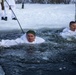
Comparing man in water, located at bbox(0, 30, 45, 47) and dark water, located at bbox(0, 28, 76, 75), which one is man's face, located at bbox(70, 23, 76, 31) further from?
man in water, located at bbox(0, 30, 45, 47)

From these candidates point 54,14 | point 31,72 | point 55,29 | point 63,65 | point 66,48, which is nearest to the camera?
point 31,72

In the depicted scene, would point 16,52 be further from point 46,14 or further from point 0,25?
point 46,14

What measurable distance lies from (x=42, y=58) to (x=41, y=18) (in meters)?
6.22

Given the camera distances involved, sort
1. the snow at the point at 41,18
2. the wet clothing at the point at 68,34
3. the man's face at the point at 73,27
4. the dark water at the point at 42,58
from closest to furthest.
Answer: the dark water at the point at 42,58 → the wet clothing at the point at 68,34 → the man's face at the point at 73,27 → the snow at the point at 41,18

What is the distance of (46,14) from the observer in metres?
15.6

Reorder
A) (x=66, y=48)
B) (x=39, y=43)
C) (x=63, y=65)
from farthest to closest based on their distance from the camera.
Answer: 1. (x=39, y=43)
2. (x=66, y=48)
3. (x=63, y=65)

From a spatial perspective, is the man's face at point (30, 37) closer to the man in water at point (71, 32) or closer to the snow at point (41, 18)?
the man in water at point (71, 32)

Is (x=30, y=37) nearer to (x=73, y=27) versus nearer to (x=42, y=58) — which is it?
(x=42, y=58)

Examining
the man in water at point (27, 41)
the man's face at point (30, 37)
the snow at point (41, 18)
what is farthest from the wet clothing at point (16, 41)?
the snow at point (41, 18)

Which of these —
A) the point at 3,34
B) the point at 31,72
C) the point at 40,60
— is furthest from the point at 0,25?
the point at 31,72

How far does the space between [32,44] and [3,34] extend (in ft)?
6.44

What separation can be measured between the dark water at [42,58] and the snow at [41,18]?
91.5 inches

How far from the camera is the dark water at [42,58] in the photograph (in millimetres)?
7773

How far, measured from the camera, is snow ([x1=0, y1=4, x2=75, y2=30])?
13544 millimetres
